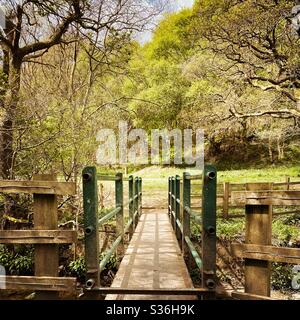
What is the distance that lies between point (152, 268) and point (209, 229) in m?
1.55

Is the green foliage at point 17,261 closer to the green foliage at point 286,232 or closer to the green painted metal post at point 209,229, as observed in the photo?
the green painted metal post at point 209,229

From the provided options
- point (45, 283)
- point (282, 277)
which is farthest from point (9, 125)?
point (282, 277)

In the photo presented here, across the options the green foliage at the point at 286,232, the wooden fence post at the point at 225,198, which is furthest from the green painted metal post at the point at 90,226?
the wooden fence post at the point at 225,198

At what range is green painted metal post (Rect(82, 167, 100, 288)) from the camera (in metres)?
2.66

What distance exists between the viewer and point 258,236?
2396mm

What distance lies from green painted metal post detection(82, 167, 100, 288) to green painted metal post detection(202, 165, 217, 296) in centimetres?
91

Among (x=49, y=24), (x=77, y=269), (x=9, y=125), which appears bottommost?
(x=77, y=269)

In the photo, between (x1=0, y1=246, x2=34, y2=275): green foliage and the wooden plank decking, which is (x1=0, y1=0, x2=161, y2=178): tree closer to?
(x1=0, y1=246, x2=34, y2=275): green foliage

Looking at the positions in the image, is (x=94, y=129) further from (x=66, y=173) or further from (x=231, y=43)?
(x=231, y=43)

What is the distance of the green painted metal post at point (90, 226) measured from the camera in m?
2.66

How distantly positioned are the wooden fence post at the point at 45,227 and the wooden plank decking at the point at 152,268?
60 centimetres

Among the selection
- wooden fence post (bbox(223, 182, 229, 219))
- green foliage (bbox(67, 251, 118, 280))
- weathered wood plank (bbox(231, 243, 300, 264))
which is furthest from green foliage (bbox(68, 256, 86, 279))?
weathered wood plank (bbox(231, 243, 300, 264))

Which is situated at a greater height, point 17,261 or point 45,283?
point 45,283
